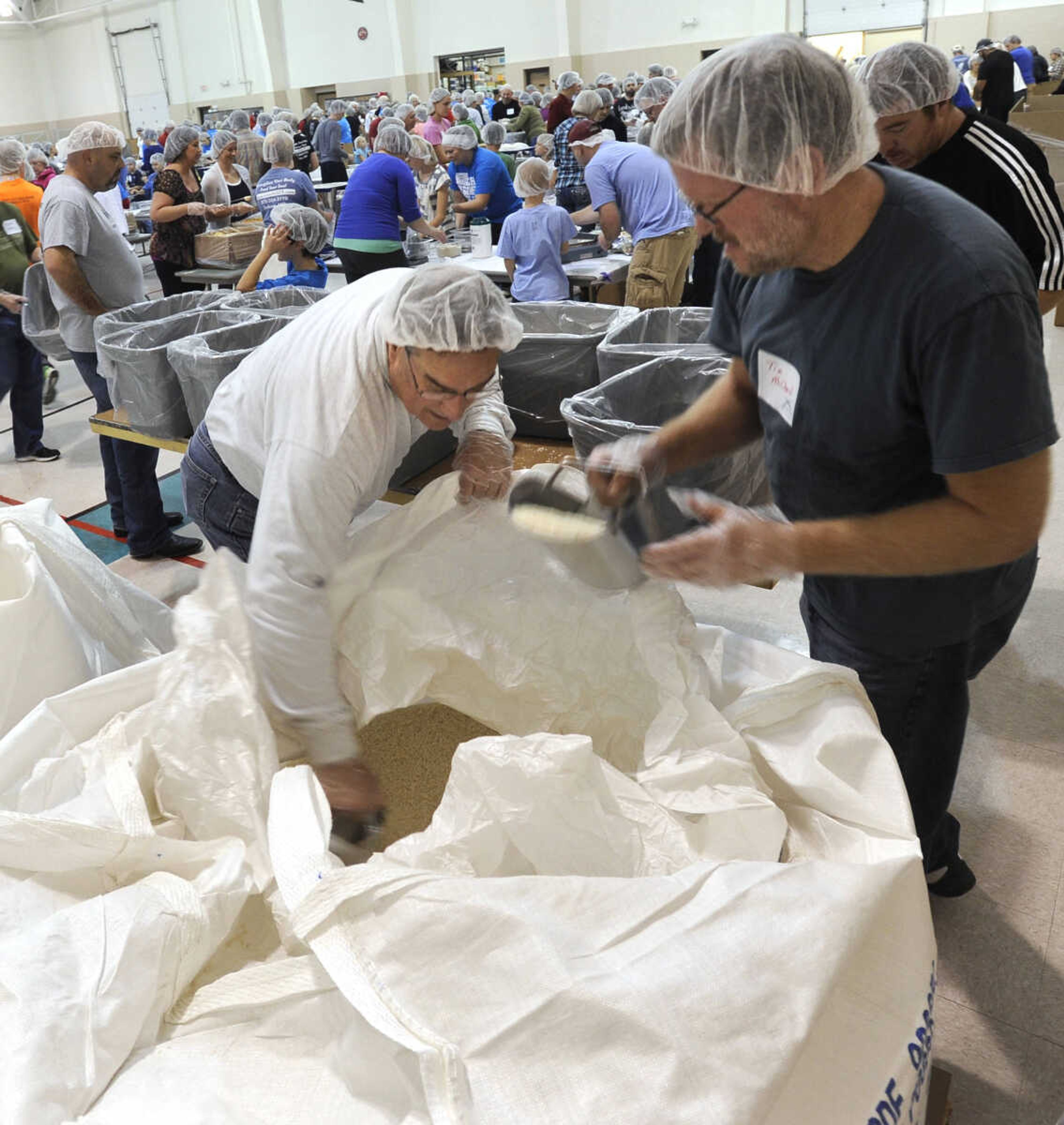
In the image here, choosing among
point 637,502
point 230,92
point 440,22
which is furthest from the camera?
point 230,92

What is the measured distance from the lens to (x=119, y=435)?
2826 millimetres

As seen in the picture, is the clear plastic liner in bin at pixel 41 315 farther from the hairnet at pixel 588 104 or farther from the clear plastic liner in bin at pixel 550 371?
the hairnet at pixel 588 104

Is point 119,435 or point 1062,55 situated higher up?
point 1062,55

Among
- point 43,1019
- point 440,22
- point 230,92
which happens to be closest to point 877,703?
point 43,1019

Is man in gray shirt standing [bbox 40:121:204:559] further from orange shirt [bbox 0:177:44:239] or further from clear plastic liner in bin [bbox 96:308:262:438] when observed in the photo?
orange shirt [bbox 0:177:44:239]

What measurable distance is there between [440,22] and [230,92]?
4.69m

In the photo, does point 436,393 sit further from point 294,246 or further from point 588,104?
point 588,104

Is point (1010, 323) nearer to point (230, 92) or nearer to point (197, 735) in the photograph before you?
point (197, 735)

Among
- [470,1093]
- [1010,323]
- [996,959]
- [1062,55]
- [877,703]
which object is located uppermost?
[1062,55]

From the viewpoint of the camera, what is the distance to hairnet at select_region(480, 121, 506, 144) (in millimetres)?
7477

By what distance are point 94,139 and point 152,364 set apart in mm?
1366

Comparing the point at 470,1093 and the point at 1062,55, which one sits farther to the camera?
the point at 1062,55

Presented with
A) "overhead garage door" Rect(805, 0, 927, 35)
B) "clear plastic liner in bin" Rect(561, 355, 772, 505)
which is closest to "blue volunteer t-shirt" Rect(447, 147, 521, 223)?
"clear plastic liner in bin" Rect(561, 355, 772, 505)

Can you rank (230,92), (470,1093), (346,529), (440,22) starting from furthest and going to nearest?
Answer: (230,92) < (440,22) < (346,529) < (470,1093)
